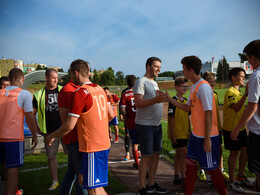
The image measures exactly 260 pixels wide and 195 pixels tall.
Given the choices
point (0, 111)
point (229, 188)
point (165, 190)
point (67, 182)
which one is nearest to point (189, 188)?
point (165, 190)

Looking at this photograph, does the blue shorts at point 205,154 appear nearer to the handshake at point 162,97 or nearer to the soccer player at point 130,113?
the handshake at point 162,97

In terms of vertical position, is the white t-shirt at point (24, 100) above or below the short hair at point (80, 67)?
below

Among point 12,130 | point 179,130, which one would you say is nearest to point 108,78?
point 179,130

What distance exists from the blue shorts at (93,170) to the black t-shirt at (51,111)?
5.61ft

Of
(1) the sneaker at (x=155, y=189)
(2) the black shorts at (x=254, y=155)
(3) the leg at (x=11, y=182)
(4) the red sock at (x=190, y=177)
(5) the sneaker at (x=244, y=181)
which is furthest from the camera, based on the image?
(5) the sneaker at (x=244, y=181)

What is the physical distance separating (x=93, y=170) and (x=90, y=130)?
1.60ft

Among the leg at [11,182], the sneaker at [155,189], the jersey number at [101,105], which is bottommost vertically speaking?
the sneaker at [155,189]

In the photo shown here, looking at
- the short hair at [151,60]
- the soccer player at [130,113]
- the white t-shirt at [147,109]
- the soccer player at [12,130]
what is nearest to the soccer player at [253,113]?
the white t-shirt at [147,109]

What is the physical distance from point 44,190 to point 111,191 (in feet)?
4.37

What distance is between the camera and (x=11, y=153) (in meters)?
2.98

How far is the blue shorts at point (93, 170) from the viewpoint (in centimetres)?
226

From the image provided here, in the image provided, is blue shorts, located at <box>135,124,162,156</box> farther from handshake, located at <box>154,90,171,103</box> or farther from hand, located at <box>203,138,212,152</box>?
hand, located at <box>203,138,212,152</box>

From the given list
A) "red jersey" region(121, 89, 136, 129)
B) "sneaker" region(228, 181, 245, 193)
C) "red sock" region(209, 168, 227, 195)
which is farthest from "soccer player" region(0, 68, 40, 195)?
"sneaker" region(228, 181, 245, 193)

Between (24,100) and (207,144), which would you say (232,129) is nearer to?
(207,144)
